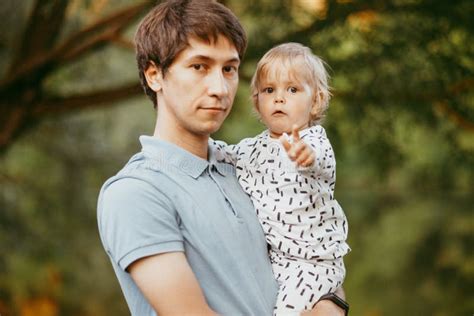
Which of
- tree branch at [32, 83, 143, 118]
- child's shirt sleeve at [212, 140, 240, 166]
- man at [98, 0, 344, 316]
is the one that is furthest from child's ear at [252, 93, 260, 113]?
tree branch at [32, 83, 143, 118]

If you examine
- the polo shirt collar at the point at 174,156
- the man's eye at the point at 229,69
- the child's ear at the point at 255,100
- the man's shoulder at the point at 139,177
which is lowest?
the man's shoulder at the point at 139,177

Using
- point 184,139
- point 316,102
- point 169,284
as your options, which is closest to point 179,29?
point 184,139

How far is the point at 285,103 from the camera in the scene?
78.2 inches

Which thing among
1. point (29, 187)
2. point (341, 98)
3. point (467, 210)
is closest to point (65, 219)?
point (29, 187)

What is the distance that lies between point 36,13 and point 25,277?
3.96 meters

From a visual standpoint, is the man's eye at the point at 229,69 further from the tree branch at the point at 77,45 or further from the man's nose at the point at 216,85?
the tree branch at the point at 77,45

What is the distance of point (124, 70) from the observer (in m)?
7.40

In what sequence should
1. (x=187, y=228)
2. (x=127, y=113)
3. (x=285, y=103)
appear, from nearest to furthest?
(x=187, y=228)
(x=285, y=103)
(x=127, y=113)

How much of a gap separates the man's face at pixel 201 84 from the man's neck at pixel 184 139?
15mm

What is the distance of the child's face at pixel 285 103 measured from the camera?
6.52ft

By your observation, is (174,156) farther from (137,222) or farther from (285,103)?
(285,103)

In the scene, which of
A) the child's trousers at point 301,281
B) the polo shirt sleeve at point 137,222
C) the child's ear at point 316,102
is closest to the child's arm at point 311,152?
the child's ear at point 316,102

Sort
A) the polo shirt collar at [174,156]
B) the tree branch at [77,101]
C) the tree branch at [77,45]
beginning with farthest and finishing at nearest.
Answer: the tree branch at [77,101] < the tree branch at [77,45] < the polo shirt collar at [174,156]

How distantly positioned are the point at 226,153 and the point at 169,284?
524 mm
